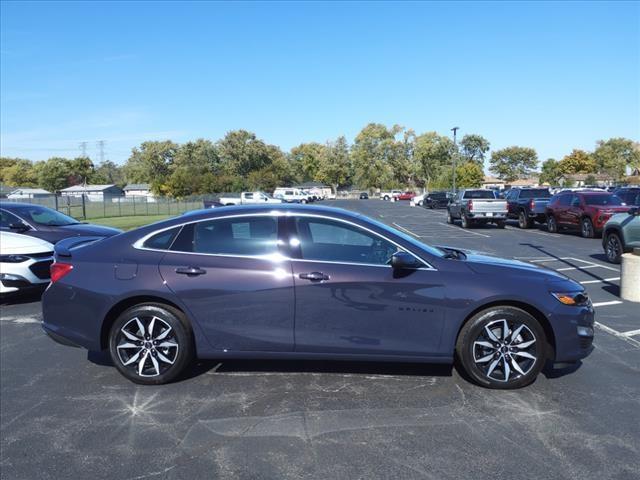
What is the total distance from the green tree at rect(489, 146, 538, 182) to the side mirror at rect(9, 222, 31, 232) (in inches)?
5263

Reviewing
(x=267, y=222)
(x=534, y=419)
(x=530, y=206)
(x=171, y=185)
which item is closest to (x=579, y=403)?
(x=534, y=419)

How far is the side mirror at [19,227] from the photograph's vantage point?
9133mm

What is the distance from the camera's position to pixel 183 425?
3791mm

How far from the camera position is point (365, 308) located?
13.8 feet

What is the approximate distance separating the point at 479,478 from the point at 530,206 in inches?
827

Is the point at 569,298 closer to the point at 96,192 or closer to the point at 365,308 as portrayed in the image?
the point at 365,308

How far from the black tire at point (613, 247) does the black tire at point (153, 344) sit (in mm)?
10435

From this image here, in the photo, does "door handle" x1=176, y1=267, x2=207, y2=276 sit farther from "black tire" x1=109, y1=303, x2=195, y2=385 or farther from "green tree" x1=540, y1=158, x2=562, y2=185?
"green tree" x1=540, y1=158, x2=562, y2=185

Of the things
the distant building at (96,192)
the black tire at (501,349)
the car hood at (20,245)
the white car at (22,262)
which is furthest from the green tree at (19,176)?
the black tire at (501,349)

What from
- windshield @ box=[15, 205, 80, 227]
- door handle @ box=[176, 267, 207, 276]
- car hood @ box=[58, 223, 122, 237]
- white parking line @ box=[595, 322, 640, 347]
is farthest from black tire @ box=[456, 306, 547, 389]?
windshield @ box=[15, 205, 80, 227]

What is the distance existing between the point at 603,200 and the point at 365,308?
16711 mm

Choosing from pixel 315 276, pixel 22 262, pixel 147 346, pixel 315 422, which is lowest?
pixel 315 422

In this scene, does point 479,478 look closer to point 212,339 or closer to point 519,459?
point 519,459

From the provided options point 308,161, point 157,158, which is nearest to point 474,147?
point 308,161
